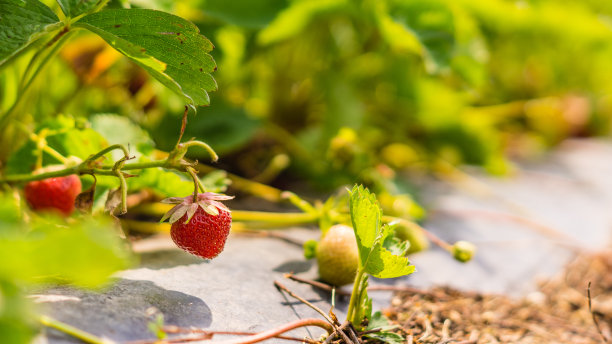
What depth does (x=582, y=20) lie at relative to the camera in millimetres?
1620

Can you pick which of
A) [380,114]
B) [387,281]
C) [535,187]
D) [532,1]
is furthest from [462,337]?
[532,1]

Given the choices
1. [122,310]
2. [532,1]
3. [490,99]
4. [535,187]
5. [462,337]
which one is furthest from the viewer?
[490,99]

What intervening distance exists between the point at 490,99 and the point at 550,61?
0.36 meters

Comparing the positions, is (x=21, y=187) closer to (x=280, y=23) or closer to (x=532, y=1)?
(x=280, y=23)

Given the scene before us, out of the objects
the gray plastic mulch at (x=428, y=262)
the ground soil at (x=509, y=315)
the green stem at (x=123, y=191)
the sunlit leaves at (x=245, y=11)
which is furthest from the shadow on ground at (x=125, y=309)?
the sunlit leaves at (x=245, y=11)

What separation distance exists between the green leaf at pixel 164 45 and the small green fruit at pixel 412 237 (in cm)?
51

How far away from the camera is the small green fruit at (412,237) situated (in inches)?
39.8

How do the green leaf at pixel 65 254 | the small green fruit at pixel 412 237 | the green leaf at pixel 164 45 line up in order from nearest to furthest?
the green leaf at pixel 65 254, the green leaf at pixel 164 45, the small green fruit at pixel 412 237

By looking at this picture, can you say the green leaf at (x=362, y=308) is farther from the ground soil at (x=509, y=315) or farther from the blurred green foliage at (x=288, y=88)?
the blurred green foliage at (x=288, y=88)

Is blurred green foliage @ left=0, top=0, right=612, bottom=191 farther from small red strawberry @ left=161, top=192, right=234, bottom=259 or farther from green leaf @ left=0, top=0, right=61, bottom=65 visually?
Result: small red strawberry @ left=161, top=192, right=234, bottom=259

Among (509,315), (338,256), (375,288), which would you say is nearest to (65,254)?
(338,256)

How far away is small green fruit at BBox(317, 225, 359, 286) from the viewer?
79 centimetres

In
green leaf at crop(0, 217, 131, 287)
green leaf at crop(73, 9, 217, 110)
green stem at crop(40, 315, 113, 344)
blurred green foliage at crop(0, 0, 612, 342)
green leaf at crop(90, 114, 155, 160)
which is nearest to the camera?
green leaf at crop(0, 217, 131, 287)

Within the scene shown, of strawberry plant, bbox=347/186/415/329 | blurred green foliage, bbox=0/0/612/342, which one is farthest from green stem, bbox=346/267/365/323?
blurred green foliage, bbox=0/0/612/342
